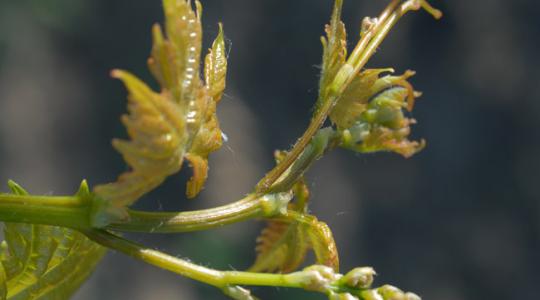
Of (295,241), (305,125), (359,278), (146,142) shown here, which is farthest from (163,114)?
(305,125)

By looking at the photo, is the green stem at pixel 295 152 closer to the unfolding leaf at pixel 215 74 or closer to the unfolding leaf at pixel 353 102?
the unfolding leaf at pixel 353 102

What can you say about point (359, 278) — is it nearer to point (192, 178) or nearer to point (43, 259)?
point (192, 178)

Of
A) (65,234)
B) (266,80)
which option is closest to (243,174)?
(266,80)

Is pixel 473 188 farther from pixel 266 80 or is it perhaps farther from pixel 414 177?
pixel 266 80

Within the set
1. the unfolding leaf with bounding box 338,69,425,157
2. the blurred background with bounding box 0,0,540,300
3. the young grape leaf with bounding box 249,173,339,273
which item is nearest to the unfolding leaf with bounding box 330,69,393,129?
the unfolding leaf with bounding box 338,69,425,157

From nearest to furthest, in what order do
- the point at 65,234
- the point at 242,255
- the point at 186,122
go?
the point at 186,122
the point at 65,234
the point at 242,255

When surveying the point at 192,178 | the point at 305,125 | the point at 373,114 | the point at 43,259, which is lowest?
the point at 43,259
